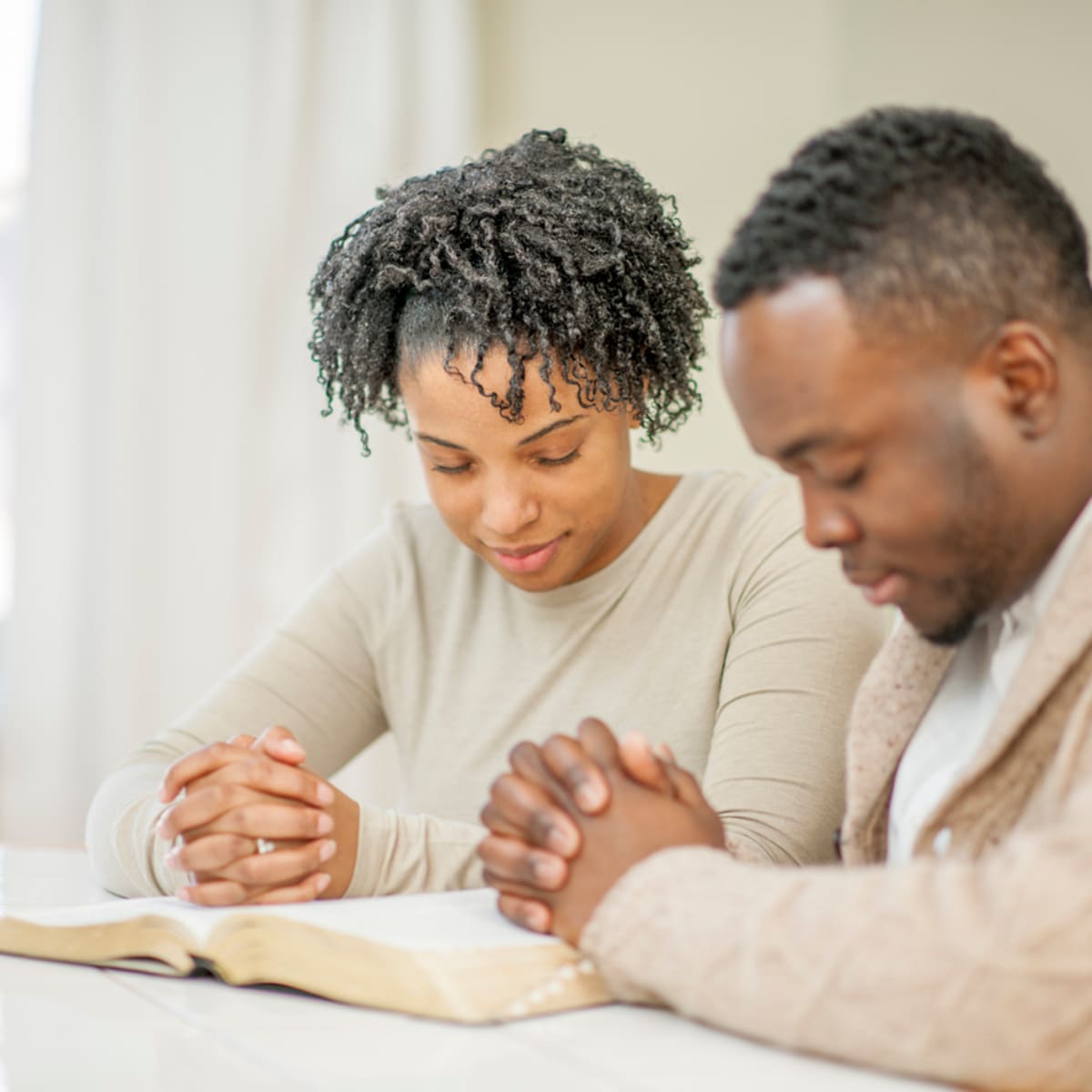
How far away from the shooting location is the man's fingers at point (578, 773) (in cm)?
81

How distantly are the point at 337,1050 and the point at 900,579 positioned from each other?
417 millimetres

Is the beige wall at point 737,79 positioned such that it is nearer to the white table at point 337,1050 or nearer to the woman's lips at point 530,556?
the woman's lips at point 530,556

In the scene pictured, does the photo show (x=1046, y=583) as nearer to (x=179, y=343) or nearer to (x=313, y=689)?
(x=313, y=689)

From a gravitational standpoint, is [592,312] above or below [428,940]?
above

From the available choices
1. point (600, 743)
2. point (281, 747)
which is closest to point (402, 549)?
point (281, 747)

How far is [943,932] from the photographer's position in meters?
0.63

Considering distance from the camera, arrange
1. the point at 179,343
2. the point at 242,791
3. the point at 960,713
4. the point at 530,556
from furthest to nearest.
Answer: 1. the point at 179,343
2. the point at 530,556
3. the point at 242,791
4. the point at 960,713

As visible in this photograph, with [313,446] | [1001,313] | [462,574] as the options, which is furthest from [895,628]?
[313,446]

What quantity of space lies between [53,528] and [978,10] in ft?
6.50

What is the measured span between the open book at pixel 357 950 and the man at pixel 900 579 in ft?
0.12

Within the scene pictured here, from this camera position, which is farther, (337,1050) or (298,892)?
(298,892)

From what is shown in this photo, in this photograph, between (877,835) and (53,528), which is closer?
(877,835)

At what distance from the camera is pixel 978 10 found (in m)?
2.49

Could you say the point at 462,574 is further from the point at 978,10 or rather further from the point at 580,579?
the point at 978,10
